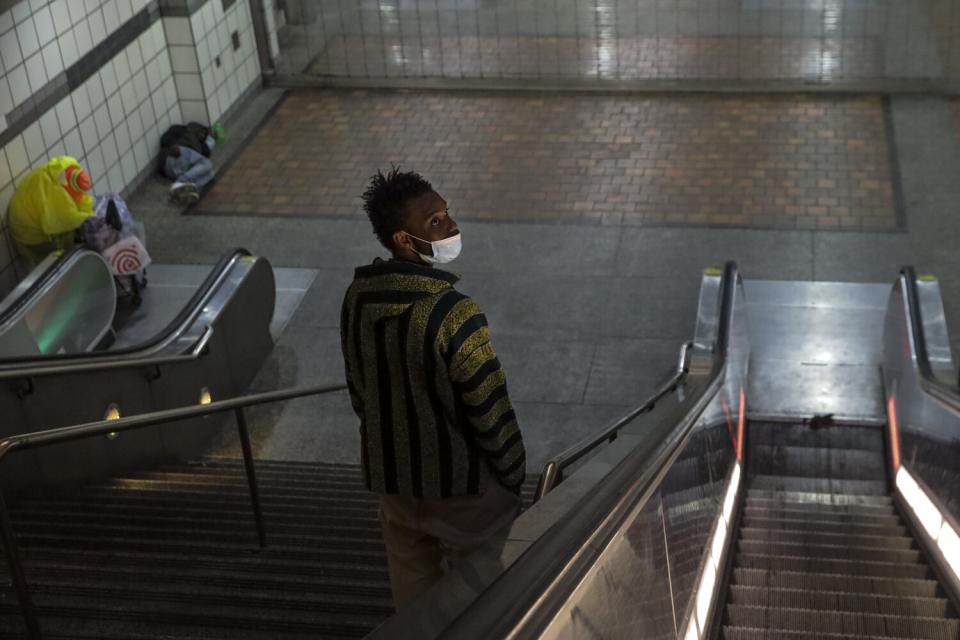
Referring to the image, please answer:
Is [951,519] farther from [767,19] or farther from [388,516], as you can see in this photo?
[767,19]

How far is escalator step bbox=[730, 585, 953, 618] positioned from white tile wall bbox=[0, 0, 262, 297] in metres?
5.65

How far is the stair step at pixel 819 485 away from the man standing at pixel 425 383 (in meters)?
3.62

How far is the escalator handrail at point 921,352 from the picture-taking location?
5059 millimetres

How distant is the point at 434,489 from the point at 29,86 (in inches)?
251

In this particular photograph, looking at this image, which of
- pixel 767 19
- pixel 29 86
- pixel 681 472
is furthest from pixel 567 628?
pixel 767 19

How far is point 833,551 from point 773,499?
1165 millimetres

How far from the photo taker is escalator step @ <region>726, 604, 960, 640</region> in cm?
380

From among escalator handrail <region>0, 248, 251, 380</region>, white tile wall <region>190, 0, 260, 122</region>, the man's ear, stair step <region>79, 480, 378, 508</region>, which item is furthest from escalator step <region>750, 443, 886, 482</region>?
white tile wall <region>190, 0, 260, 122</region>

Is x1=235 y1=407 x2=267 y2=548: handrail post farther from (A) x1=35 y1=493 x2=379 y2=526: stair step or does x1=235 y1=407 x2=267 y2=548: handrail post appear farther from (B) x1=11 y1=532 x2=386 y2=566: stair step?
(A) x1=35 y1=493 x2=379 y2=526: stair step

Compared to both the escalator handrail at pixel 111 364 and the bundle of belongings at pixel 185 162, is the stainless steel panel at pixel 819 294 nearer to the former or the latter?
the escalator handrail at pixel 111 364

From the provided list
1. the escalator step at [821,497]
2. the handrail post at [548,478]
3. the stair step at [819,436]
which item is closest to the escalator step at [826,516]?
the escalator step at [821,497]

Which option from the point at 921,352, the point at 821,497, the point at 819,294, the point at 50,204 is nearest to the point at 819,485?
the point at 821,497

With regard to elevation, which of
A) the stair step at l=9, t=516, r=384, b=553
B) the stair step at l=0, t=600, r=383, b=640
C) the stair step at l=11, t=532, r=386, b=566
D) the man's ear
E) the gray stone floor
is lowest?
the gray stone floor

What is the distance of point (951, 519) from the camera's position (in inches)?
179
